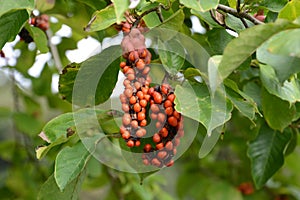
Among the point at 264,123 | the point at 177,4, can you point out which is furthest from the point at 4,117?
the point at 177,4

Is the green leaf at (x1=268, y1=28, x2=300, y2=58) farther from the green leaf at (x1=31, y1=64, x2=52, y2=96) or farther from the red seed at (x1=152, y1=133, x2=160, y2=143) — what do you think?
the green leaf at (x1=31, y1=64, x2=52, y2=96)

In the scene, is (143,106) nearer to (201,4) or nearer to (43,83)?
(201,4)

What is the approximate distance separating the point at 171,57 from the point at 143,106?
0.42 feet

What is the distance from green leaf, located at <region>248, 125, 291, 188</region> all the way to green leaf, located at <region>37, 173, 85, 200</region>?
→ 45 centimetres

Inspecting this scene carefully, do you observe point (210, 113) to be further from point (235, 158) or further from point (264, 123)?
point (235, 158)

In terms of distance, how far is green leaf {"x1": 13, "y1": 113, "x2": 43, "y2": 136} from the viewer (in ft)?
6.30

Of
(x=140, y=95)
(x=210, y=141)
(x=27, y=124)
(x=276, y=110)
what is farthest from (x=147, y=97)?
(x=27, y=124)

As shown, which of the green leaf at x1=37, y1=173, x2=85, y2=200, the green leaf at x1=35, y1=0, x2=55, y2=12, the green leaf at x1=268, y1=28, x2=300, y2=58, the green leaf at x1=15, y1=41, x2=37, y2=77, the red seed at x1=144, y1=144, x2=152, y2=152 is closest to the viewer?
the green leaf at x1=268, y1=28, x2=300, y2=58

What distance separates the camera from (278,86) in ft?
3.18

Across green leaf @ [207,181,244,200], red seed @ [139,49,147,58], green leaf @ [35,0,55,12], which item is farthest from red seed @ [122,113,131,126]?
green leaf @ [207,181,244,200]

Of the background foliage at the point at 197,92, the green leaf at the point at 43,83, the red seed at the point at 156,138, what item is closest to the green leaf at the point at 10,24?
the background foliage at the point at 197,92

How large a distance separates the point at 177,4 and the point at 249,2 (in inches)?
5.8

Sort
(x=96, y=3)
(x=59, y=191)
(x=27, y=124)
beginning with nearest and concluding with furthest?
(x=59, y=191) < (x=96, y=3) < (x=27, y=124)

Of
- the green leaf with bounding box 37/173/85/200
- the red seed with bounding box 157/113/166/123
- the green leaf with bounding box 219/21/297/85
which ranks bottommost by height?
the green leaf with bounding box 37/173/85/200
